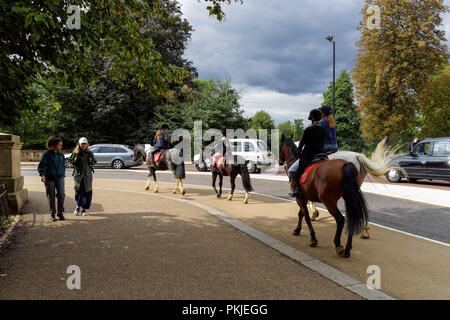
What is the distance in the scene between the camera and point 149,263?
13.7 ft

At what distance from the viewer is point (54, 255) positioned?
4.55 m

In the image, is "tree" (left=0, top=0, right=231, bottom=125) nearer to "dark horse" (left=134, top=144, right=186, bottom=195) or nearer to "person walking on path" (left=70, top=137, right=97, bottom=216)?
"person walking on path" (left=70, top=137, right=97, bottom=216)

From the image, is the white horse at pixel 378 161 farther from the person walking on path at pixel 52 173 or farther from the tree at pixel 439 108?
the tree at pixel 439 108

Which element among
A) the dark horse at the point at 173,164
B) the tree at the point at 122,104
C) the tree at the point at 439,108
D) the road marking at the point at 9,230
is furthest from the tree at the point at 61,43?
the tree at the point at 439,108

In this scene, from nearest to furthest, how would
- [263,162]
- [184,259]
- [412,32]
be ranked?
[184,259]
[263,162]
[412,32]

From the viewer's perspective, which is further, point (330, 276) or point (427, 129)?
point (427, 129)

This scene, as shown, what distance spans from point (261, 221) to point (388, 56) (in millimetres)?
25149

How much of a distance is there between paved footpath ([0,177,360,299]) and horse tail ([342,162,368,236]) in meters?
1.01

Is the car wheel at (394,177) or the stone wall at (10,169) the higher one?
the stone wall at (10,169)

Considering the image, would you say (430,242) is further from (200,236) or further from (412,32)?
(412,32)

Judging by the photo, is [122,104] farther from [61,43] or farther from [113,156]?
[61,43]

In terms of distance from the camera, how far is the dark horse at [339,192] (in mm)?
4441

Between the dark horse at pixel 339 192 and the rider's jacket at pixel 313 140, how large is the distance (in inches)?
11.6
